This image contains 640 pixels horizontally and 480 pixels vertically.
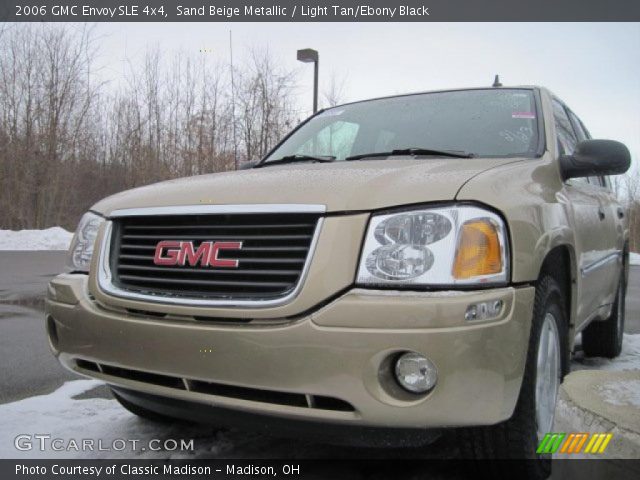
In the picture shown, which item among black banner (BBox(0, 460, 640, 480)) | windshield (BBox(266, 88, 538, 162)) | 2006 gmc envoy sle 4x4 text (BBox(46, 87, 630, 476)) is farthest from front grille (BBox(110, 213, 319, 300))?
windshield (BBox(266, 88, 538, 162))

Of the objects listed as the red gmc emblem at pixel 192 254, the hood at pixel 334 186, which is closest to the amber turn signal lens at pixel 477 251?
the hood at pixel 334 186

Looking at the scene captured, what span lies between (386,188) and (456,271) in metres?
0.36

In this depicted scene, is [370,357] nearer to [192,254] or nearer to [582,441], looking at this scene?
[582,441]

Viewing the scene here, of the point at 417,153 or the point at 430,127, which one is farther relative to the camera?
the point at 430,127

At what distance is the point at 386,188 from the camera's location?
6.04 ft

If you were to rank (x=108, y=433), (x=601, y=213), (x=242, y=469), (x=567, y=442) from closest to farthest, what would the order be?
(x=567, y=442)
(x=242, y=469)
(x=108, y=433)
(x=601, y=213)

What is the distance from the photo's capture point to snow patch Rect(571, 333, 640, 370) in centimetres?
386

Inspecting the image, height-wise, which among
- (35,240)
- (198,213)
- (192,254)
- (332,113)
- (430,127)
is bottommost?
(35,240)

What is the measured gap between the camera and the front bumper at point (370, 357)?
5.24 feet

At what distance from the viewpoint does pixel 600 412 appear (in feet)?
4.99

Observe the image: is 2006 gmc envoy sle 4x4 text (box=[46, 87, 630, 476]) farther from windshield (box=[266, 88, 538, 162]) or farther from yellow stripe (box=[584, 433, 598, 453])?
windshield (box=[266, 88, 538, 162])

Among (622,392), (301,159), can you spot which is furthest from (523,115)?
(622,392)

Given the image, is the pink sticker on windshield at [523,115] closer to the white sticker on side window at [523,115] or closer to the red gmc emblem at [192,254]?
the white sticker on side window at [523,115]

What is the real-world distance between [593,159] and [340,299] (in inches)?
59.1
